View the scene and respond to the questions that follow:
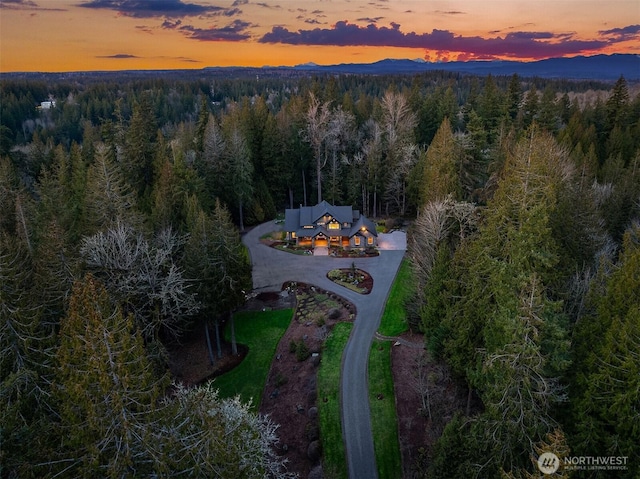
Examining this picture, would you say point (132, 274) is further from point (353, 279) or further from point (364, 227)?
point (364, 227)

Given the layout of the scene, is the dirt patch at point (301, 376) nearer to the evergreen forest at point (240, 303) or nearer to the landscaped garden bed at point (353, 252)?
the evergreen forest at point (240, 303)

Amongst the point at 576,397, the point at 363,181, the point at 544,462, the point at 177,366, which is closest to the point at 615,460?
the point at 576,397

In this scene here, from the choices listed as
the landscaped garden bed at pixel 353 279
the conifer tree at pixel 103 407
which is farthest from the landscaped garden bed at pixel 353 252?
the conifer tree at pixel 103 407

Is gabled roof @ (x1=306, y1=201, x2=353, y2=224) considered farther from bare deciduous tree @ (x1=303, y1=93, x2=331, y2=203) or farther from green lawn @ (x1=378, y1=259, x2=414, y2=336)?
green lawn @ (x1=378, y1=259, x2=414, y2=336)

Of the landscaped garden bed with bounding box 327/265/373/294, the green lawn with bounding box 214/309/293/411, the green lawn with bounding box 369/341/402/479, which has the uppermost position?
the green lawn with bounding box 369/341/402/479

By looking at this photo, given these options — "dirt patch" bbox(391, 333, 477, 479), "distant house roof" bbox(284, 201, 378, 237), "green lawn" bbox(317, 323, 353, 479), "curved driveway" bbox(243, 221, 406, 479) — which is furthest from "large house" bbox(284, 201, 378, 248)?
"dirt patch" bbox(391, 333, 477, 479)

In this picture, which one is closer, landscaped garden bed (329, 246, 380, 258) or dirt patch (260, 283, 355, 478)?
dirt patch (260, 283, 355, 478)

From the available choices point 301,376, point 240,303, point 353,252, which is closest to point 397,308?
point 301,376

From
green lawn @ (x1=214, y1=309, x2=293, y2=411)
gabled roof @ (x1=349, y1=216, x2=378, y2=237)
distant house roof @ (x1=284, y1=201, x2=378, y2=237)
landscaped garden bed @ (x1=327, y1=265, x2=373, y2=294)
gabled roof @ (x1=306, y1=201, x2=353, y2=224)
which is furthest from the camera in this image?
gabled roof @ (x1=306, y1=201, x2=353, y2=224)
